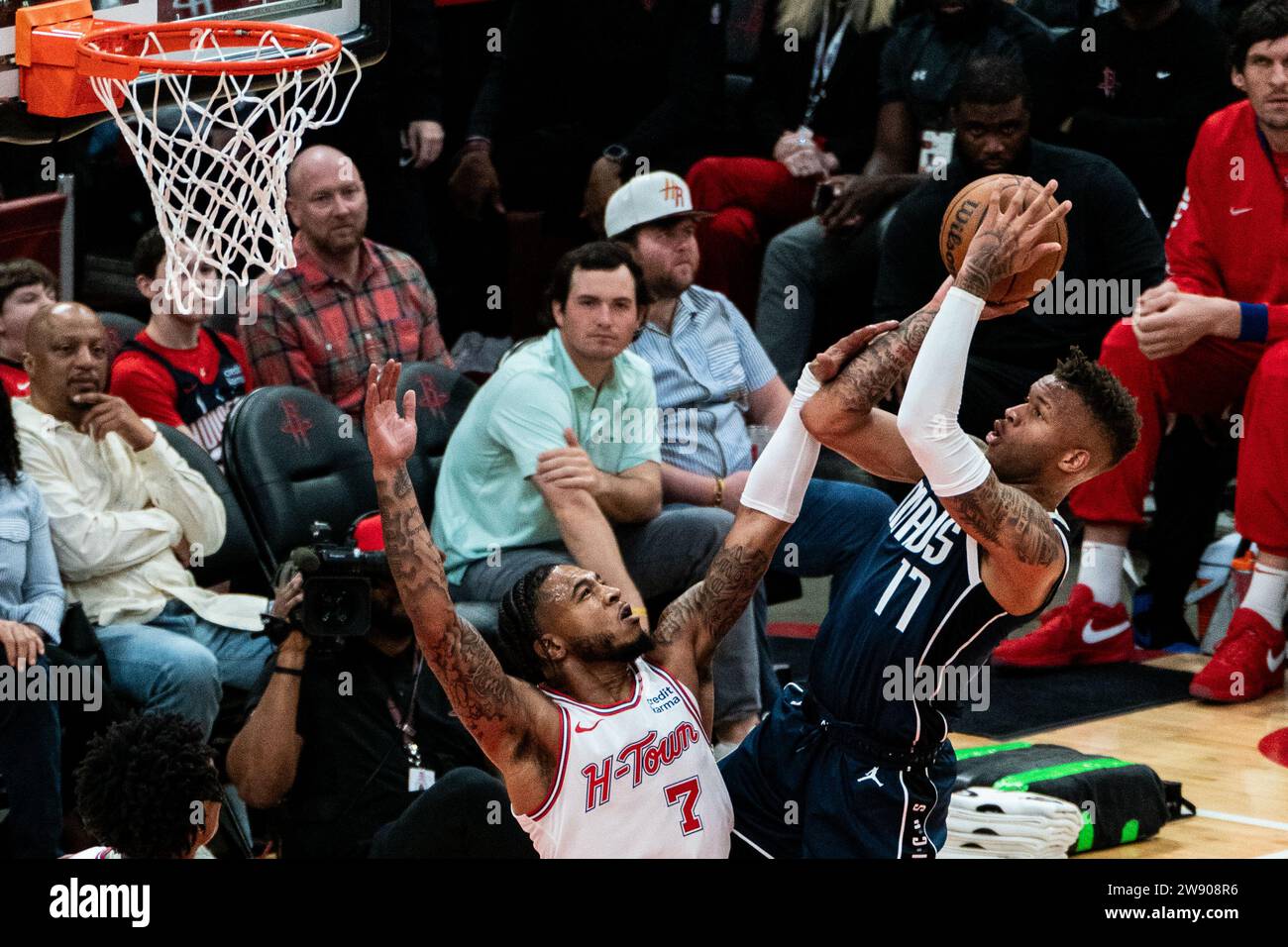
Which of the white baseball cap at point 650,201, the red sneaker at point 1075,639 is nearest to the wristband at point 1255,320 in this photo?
the red sneaker at point 1075,639

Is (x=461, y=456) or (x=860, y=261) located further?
(x=860, y=261)

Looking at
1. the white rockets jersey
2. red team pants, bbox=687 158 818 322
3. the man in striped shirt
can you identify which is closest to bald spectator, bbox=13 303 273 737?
the man in striped shirt

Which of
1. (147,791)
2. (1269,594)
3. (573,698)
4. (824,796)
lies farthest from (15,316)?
(1269,594)

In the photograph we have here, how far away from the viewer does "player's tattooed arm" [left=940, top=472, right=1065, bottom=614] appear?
3.43 m

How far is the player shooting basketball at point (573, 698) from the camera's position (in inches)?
132

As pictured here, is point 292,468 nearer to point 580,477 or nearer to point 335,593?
point 580,477

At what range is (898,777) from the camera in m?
3.72

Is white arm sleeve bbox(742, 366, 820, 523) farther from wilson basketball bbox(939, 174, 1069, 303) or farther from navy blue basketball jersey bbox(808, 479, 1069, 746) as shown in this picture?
wilson basketball bbox(939, 174, 1069, 303)

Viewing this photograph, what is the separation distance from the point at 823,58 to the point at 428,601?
16.5ft

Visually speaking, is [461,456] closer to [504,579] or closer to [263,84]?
[504,579]

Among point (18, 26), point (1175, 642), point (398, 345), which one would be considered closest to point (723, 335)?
point (398, 345)

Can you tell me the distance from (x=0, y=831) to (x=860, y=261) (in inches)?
158

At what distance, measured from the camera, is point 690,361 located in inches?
241

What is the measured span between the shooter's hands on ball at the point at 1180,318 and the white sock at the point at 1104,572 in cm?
75
